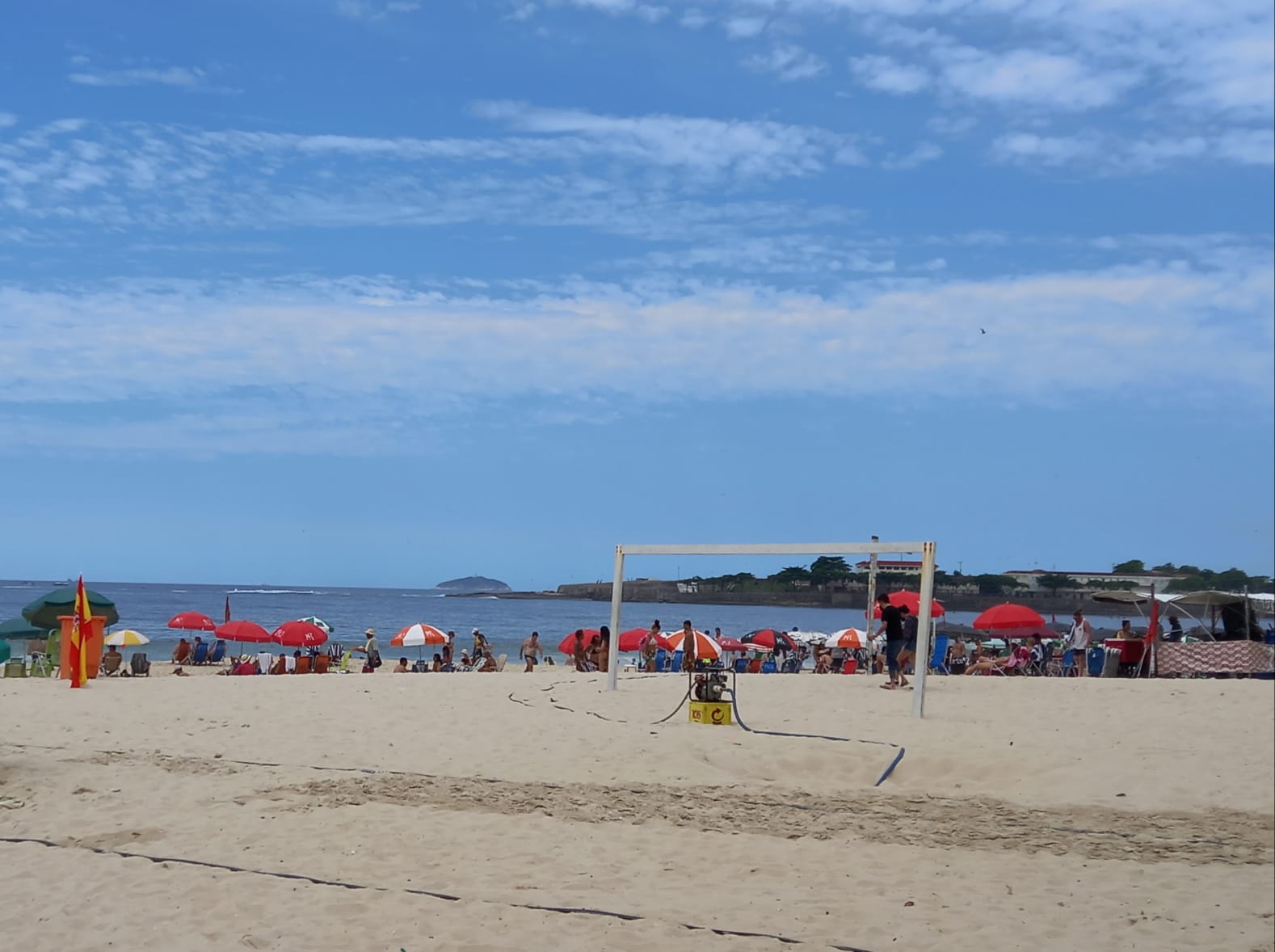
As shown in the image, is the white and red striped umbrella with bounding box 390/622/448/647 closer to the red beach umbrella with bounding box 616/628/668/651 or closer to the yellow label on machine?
the red beach umbrella with bounding box 616/628/668/651

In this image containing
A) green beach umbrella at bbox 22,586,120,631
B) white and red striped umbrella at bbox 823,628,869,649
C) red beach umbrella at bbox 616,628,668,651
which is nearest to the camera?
green beach umbrella at bbox 22,586,120,631

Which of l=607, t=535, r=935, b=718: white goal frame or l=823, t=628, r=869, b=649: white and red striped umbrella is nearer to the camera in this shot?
l=607, t=535, r=935, b=718: white goal frame

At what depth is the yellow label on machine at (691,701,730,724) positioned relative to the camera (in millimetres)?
9352

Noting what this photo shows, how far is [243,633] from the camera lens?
20453 millimetres

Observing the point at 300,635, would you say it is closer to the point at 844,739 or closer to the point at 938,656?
the point at 938,656

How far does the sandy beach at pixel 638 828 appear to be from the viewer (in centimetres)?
430

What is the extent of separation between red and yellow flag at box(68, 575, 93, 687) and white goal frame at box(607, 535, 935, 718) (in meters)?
5.24

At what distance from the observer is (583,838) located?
19.0 feet

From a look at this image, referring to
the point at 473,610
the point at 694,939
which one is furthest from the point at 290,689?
the point at 473,610

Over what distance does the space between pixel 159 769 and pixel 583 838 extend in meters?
3.10

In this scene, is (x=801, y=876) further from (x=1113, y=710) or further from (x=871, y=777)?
(x=1113, y=710)

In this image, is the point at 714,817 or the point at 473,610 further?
the point at 473,610

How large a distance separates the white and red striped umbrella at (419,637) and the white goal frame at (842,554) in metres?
6.56

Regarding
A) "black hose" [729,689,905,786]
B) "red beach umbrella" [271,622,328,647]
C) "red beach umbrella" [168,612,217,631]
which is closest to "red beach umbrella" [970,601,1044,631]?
"black hose" [729,689,905,786]
